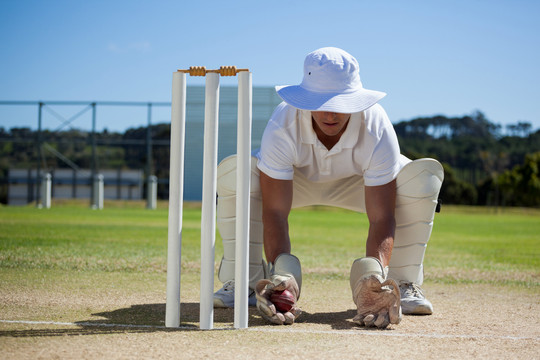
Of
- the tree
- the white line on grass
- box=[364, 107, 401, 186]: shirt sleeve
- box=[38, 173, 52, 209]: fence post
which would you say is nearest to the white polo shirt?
box=[364, 107, 401, 186]: shirt sleeve

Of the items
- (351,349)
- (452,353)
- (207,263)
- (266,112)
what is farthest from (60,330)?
(266,112)

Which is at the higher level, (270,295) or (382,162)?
(382,162)

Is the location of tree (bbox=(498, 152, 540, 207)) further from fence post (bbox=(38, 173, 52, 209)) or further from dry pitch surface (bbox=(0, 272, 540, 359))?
dry pitch surface (bbox=(0, 272, 540, 359))

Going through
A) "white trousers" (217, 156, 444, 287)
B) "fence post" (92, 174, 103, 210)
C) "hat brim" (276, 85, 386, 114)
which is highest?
"hat brim" (276, 85, 386, 114)

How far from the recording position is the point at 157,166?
3116cm

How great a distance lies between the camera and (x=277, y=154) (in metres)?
3.55

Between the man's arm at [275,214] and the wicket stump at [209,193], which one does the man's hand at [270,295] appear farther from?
the man's arm at [275,214]

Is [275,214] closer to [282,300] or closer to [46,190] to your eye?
[282,300]

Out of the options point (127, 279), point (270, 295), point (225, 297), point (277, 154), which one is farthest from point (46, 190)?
point (270, 295)

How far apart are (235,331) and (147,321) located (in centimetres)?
51

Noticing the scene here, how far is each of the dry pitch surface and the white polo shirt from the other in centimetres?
82

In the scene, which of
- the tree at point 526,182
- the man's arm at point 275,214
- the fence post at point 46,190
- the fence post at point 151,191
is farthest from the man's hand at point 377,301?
the tree at point 526,182

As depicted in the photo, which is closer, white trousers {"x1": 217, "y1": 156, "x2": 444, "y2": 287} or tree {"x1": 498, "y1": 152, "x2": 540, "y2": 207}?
white trousers {"x1": 217, "y1": 156, "x2": 444, "y2": 287}

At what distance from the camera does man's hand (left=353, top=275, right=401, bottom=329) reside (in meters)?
2.97
